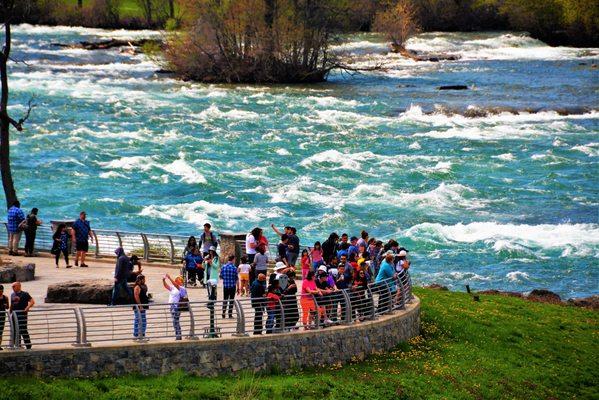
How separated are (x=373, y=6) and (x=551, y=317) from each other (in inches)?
3307

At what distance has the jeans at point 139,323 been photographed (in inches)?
892

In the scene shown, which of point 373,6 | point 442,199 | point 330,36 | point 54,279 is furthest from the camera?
point 373,6

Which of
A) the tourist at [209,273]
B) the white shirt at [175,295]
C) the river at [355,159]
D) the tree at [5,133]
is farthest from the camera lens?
the river at [355,159]

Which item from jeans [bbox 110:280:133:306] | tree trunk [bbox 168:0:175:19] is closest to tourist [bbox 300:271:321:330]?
jeans [bbox 110:280:133:306]

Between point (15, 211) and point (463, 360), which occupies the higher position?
point (15, 211)

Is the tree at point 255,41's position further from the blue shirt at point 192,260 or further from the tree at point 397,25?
the blue shirt at point 192,260

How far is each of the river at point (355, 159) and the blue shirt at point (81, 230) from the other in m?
12.5

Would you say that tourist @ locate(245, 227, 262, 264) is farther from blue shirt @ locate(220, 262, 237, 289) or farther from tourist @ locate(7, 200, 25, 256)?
tourist @ locate(7, 200, 25, 256)

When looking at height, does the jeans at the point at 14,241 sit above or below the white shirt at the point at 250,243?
below

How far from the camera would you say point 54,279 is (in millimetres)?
29641

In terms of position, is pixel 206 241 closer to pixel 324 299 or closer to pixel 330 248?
pixel 330 248

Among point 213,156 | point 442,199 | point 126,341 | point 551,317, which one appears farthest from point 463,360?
point 213,156

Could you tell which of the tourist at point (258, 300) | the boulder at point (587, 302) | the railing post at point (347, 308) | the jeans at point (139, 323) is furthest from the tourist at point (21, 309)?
the boulder at point (587, 302)

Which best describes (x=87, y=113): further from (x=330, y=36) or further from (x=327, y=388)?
(x=327, y=388)
